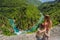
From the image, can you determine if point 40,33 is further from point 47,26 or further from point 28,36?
point 28,36

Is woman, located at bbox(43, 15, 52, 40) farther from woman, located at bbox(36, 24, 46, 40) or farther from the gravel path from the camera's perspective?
the gravel path

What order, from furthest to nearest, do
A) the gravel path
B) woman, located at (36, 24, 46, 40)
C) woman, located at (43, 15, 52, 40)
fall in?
→ the gravel path
woman, located at (43, 15, 52, 40)
woman, located at (36, 24, 46, 40)

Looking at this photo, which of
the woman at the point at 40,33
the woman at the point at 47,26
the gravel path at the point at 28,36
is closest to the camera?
the woman at the point at 40,33

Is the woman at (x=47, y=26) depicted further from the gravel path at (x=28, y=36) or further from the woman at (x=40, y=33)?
the gravel path at (x=28, y=36)

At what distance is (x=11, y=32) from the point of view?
25703 millimetres

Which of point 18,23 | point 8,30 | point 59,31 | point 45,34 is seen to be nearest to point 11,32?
point 8,30

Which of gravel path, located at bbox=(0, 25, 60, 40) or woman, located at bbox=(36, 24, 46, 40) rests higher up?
woman, located at bbox=(36, 24, 46, 40)

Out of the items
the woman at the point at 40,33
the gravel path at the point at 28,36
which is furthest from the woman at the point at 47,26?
the gravel path at the point at 28,36

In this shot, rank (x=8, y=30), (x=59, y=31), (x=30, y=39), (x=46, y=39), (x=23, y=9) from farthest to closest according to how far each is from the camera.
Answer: (x=23, y=9) < (x=8, y=30) < (x=59, y=31) < (x=30, y=39) < (x=46, y=39)

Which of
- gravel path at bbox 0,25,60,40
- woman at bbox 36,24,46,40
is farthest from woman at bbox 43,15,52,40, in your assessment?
gravel path at bbox 0,25,60,40

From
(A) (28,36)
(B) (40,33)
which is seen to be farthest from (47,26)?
(A) (28,36)

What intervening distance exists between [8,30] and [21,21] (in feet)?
13.9

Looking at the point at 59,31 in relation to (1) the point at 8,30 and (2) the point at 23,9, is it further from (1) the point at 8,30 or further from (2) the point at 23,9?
(2) the point at 23,9

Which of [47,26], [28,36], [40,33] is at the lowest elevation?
[28,36]
